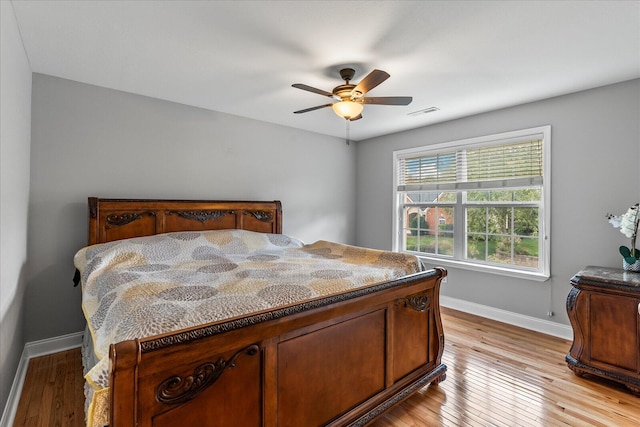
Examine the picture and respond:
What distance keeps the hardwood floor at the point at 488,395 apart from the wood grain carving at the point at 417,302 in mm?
620

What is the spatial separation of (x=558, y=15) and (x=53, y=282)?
418 cm

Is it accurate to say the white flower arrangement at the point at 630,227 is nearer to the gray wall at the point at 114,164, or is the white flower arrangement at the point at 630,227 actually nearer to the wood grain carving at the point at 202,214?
the gray wall at the point at 114,164

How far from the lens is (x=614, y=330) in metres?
2.26

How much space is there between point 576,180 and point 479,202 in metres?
0.96

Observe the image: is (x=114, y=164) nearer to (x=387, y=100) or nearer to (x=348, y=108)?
(x=348, y=108)

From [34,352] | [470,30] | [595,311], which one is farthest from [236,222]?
[595,311]

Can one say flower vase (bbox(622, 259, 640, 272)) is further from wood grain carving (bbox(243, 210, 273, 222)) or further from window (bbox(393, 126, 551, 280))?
wood grain carving (bbox(243, 210, 273, 222))

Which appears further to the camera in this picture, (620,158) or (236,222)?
(236,222)

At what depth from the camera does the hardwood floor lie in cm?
189

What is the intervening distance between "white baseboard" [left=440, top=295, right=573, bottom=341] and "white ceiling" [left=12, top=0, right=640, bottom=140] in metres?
2.27

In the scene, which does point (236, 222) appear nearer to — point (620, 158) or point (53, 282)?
point (53, 282)

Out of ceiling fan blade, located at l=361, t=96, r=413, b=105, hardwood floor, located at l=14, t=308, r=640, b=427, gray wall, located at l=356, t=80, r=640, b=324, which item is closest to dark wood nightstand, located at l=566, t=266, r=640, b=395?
hardwood floor, located at l=14, t=308, r=640, b=427

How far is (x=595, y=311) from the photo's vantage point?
234cm

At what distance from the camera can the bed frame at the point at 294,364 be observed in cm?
104
